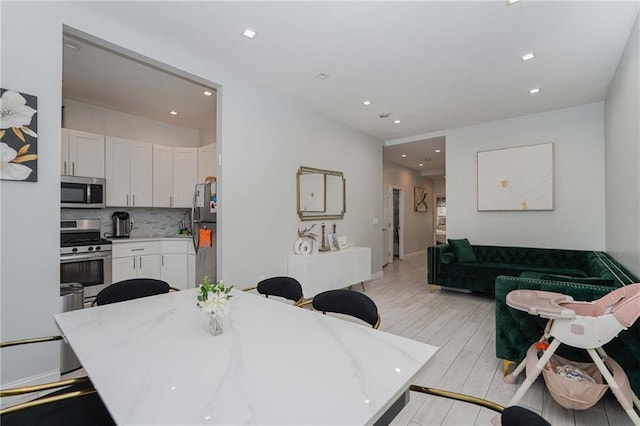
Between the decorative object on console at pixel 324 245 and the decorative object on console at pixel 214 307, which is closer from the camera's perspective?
the decorative object on console at pixel 214 307

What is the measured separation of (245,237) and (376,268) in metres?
3.29

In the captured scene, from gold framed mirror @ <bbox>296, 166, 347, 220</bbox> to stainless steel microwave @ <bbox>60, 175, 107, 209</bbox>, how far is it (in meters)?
2.69

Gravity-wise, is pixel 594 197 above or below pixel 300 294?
above

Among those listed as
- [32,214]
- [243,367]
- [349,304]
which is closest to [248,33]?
[32,214]

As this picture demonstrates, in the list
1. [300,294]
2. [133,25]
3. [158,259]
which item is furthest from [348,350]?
[158,259]

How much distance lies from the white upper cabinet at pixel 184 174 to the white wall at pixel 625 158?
5372mm

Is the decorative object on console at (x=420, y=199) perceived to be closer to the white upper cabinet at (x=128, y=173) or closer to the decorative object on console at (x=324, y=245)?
the decorative object on console at (x=324, y=245)

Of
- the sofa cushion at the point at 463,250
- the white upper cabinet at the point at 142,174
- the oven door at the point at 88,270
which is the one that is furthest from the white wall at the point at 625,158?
the white upper cabinet at the point at 142,174

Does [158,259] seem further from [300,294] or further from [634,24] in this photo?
[634,24]

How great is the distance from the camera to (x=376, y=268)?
596 centimetres

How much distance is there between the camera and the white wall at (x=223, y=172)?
2041 millimetres

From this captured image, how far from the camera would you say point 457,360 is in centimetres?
262

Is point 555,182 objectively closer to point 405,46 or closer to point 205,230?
point 405,46

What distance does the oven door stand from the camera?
3.42 metres
